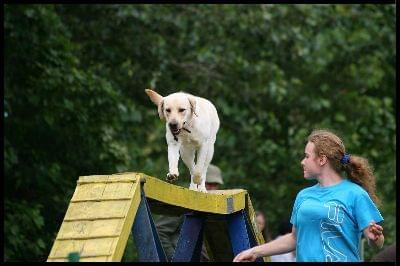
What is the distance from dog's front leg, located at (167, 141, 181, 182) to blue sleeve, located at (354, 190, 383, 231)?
65.3 inches

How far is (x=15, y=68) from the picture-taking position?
13203 millimetres

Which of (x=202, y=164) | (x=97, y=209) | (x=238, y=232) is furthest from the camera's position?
(x=238, y=232)

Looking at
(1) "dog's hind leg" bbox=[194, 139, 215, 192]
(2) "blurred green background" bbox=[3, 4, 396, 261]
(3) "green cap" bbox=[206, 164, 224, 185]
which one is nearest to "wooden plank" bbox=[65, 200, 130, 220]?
(1) "dog's hind leg" bbox=[194, 139, 215, 192]

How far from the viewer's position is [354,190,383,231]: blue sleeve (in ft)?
18.5

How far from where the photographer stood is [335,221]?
5680mm

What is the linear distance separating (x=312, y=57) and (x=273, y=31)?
2838mm

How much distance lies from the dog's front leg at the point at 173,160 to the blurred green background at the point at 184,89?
537 centimetres

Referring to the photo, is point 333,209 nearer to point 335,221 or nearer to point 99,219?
point 335,221

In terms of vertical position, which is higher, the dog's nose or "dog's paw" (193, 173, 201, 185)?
the dog's nose

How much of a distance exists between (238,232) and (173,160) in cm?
84

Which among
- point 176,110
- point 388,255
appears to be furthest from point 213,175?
point 388,255

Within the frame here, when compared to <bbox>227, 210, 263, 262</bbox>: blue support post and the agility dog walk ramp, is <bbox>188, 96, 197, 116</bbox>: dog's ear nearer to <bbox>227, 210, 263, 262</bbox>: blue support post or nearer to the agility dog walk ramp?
the agility dog walk ramp

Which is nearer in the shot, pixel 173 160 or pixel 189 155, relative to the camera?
pixel 173 160
